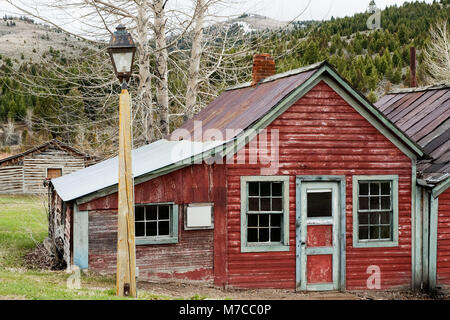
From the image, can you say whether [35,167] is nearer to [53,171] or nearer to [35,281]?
[53,171]

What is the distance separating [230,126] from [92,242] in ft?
13.0

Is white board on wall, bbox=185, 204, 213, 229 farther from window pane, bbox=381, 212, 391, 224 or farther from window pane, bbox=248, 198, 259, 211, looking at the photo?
window pane, bbox=381, 212, 391, 224

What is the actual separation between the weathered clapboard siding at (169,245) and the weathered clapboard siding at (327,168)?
491mm

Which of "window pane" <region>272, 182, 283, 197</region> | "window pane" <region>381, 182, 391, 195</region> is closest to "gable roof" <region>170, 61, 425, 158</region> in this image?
"window pane" <region>381, 182, 391, 195</region>

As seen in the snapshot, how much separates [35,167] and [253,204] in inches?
1471

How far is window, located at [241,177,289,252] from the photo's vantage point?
12.7m

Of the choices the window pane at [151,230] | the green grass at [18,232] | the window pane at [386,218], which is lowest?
the green grass at [18,232]

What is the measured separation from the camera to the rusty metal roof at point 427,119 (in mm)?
14372

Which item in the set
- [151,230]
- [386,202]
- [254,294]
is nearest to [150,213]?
[151,230]

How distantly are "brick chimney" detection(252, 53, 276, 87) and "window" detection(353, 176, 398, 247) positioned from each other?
452cm

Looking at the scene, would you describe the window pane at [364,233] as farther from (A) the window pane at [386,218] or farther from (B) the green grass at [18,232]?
(B) the green grass at [18,232]

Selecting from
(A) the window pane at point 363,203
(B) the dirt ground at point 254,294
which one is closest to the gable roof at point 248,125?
(A) the window pane at point 363,203

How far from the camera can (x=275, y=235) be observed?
510 inches
